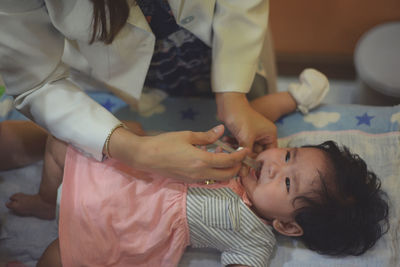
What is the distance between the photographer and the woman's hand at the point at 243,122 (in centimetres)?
105

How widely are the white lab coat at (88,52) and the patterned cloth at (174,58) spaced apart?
0.17 ft

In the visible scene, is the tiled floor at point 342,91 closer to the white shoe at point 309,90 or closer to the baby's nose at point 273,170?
the white shoe at point 309,90

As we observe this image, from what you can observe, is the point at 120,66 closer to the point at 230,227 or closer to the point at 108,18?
the point at 108,18

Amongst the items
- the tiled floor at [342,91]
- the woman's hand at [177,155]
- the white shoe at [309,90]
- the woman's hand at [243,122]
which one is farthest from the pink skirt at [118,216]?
the tiled floor at [342,91]

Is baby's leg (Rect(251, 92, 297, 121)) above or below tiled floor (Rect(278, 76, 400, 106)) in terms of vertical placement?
above

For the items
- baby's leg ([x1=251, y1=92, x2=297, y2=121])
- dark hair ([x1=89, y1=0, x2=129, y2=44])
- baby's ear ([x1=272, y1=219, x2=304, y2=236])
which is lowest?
baby's ear ([x1=272, y1=219, x2=304, y2=236])

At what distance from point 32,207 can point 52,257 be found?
209 millimetres

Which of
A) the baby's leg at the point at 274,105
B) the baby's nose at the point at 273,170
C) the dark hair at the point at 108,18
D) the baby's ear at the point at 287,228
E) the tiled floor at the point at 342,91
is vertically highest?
the dark hair at the point at 108,18

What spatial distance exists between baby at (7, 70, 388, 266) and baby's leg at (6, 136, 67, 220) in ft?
0.10

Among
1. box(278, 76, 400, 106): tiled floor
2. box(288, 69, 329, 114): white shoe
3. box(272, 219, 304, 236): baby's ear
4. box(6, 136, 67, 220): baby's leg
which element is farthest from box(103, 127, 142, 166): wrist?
box(278, 76, 400, 106): tiled floor

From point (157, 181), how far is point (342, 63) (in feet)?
4.84

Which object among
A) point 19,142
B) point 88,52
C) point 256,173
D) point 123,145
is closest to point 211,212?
point 256,173

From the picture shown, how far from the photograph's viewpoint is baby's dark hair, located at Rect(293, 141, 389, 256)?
98cm

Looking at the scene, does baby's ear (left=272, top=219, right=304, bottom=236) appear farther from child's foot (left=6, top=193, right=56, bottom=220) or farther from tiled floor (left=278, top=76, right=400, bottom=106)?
tiled floor (left=278, top=76, right=400, bottom=106)
